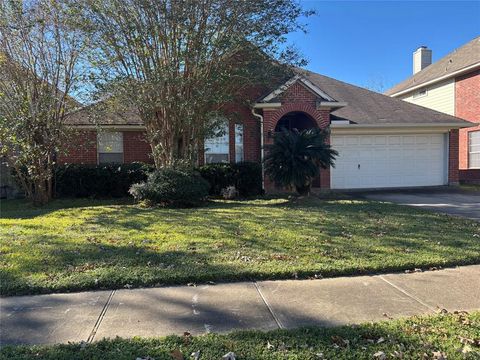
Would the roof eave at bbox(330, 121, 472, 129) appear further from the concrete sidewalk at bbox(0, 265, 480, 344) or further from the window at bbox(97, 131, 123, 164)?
the concrete sidewalk at bbox(0, 265, 480, 344)

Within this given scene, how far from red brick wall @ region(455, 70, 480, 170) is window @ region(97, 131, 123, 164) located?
15961 mm

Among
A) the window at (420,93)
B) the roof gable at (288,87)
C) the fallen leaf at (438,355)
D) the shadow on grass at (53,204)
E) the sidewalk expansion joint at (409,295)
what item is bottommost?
the fallen leaf at (438,355)

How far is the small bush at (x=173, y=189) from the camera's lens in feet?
35.8

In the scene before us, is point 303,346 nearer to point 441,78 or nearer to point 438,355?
point 438,355

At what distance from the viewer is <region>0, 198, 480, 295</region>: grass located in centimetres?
517

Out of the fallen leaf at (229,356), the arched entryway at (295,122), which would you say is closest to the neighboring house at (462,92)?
the arched entryway at (295,122)

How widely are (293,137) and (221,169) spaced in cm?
311

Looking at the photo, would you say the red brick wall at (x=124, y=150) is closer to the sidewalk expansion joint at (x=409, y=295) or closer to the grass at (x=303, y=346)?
the sidewalk expansion joint at (x=409, y=295)

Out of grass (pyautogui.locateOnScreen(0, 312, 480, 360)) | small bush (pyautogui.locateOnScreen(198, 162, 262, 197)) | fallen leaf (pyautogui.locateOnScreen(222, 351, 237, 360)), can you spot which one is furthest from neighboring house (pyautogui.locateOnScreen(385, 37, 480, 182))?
fallen leaf (pyautogui.locateOnScreen(222, 351, 237, 360))

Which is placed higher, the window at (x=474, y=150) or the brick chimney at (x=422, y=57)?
the brick chimney at (x=422, y=57)

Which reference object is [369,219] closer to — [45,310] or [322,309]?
[322,309]

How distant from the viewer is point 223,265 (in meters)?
5.51

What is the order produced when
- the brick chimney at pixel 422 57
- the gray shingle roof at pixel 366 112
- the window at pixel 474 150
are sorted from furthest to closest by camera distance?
the brick chimney at pixel 422 57 → the window at pixel 474 150 → the gray shingle roof at pixel 366 112

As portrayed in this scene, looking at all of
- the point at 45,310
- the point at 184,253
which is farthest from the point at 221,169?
the point at 45,310
